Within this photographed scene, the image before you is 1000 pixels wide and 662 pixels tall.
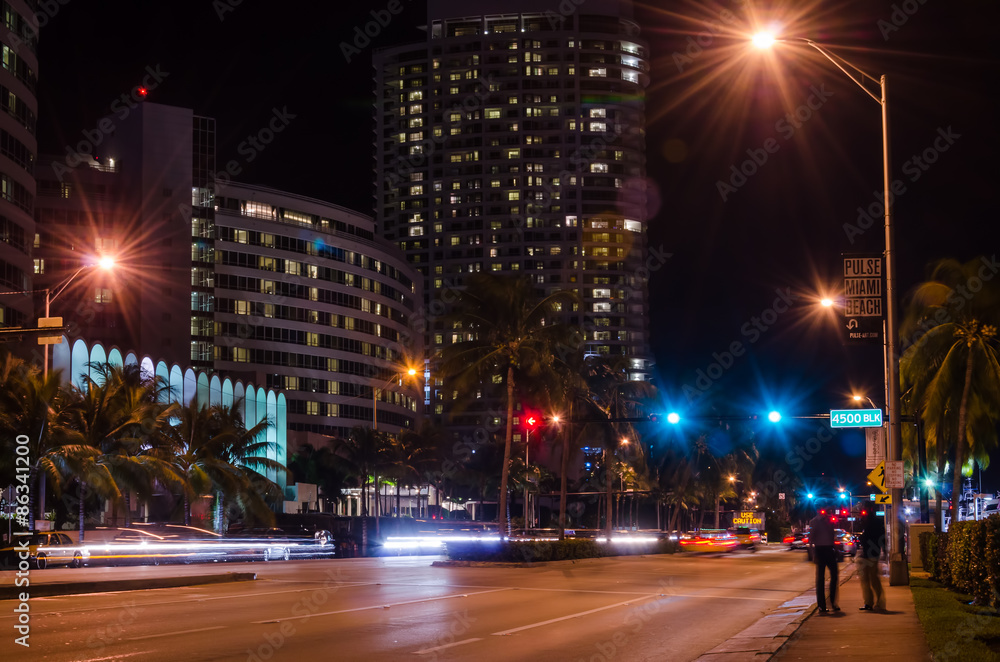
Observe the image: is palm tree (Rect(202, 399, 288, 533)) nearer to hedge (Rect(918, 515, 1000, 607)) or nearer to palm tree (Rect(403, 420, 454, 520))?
hedge (Rect(918, 515, 1000, 607))

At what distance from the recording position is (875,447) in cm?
2922

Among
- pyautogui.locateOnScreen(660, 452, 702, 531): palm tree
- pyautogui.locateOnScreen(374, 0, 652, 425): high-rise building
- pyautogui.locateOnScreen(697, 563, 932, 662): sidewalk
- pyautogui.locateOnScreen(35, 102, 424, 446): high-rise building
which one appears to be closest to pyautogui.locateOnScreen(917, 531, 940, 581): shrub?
pyautogui.locateOnScreen(697, 563, 932, 662): sidewalk

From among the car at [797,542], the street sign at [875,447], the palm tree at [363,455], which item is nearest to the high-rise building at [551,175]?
the palm tree at [363,455]

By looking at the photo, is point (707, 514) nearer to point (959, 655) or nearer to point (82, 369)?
Answer: point (82, 369)

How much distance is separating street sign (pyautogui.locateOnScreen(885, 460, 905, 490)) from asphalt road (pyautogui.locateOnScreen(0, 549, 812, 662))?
3432 mm

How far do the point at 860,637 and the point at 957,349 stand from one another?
28.4 metres

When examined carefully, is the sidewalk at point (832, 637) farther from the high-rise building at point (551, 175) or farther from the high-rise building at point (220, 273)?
the high-rise building at point (551, 175)

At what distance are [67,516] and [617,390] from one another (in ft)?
106

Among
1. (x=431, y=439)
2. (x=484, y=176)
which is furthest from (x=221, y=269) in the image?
(x=484, y=176)

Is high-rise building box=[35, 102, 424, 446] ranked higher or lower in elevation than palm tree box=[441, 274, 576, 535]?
higher

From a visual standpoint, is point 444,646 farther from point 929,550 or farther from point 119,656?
point 929,550

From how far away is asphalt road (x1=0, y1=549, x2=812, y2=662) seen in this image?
13.1m

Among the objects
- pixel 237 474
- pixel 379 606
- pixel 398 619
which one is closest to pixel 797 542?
pixel 237 474

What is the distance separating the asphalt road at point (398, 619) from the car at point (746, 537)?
39210 millimetres
